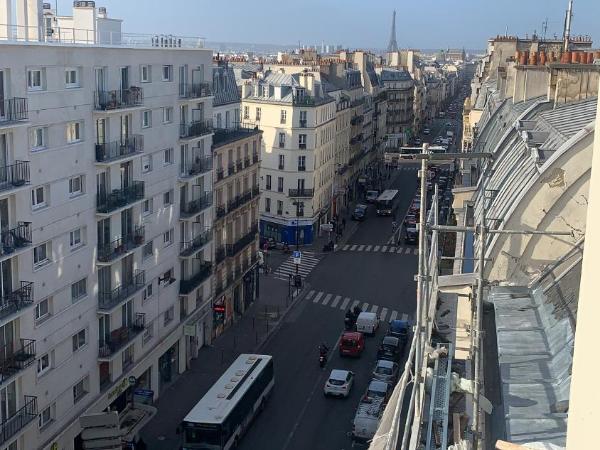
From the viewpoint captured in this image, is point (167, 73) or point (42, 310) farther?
point (167, 73)

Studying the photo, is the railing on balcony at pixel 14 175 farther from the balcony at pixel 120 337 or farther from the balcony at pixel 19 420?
the balcony at pixel 120 337

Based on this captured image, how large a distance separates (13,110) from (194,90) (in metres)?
18.8

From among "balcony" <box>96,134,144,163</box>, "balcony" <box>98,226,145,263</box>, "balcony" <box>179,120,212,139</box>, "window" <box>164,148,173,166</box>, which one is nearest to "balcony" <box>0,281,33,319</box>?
"balcony" <box>98,226,145,263</box>

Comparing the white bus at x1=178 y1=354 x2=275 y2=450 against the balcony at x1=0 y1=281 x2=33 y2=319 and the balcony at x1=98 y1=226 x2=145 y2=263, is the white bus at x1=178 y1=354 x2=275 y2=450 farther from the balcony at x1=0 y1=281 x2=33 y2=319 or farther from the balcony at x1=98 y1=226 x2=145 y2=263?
the balcony at x1=0 y1=281 x2=33 y2=319

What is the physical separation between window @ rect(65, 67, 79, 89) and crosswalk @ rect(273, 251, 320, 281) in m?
38.1

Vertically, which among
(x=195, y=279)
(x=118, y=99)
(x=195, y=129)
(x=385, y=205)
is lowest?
(x=385, y=205)

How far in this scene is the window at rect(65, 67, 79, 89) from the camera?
34.3m

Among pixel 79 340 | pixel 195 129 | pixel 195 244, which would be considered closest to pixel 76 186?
pixel 79 340

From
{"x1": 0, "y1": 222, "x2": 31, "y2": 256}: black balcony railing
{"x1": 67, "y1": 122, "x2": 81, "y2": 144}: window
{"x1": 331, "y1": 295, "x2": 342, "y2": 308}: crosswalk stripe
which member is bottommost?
{"x1": 331, "y1": 295, "x2": 342, "y2": 308}: crosswalk stripe

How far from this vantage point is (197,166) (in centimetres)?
4947

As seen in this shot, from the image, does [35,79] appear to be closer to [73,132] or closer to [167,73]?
[73,132]

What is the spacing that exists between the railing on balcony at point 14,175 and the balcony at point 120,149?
20.2 ft

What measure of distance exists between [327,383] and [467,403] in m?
34.0

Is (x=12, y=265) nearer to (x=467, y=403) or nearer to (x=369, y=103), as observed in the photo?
(x=467, y=403)
